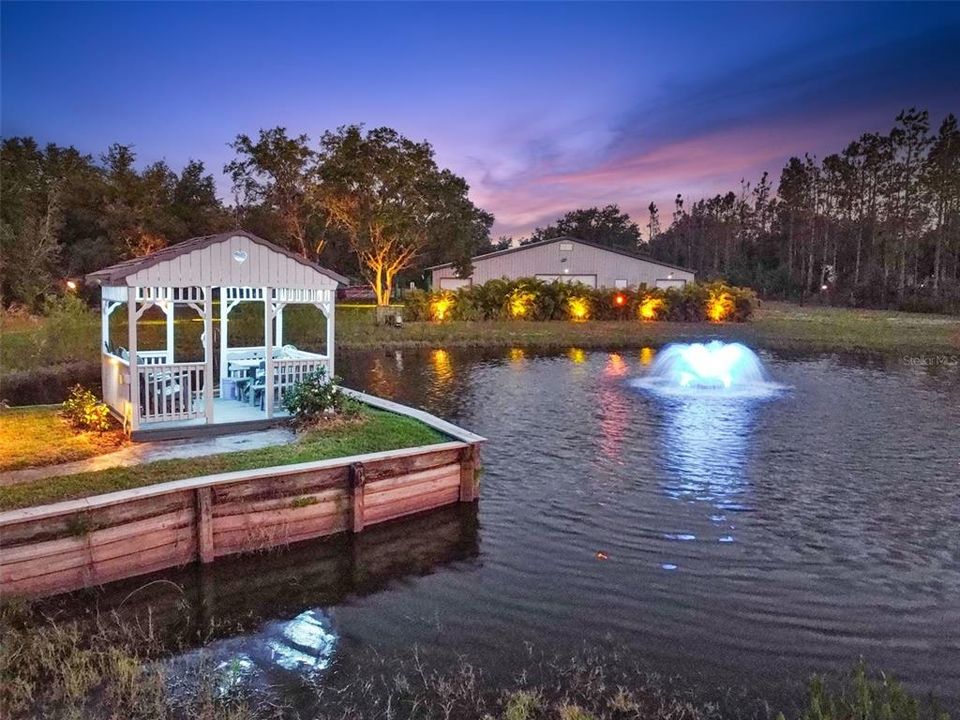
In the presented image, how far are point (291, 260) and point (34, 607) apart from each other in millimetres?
7085

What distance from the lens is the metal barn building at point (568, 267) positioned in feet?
163

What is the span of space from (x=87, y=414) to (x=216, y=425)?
2183 millimetres

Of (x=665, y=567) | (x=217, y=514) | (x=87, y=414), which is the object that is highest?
(x=87, y=414)

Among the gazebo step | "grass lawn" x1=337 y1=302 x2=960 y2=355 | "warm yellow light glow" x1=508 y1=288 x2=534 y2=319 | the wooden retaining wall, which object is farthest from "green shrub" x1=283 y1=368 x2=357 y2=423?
"warm yellow light glow" x1=508 y1=288 x2=534 y2=319

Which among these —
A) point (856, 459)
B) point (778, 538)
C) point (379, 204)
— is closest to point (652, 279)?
point (379, 204)

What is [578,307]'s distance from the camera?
44312 millimetres

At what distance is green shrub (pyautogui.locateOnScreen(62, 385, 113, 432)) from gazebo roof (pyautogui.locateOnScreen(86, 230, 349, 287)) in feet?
6.75

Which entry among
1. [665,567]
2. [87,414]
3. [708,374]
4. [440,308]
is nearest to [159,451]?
[87,414]

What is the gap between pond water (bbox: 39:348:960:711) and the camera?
6867 millimetres

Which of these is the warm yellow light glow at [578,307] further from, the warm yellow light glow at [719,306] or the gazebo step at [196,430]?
the gazebo step at [196,430]

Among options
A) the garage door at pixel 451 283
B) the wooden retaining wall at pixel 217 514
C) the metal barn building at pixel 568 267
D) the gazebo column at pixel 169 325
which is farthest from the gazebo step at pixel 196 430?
the garage door at pixel 451 283

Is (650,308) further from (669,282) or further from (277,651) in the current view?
(277,651)

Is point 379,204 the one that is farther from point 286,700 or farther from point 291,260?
point 286,700

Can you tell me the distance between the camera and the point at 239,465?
9328mm
